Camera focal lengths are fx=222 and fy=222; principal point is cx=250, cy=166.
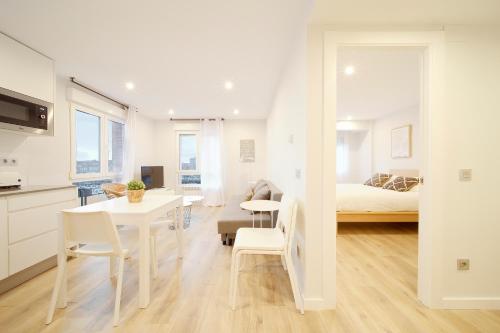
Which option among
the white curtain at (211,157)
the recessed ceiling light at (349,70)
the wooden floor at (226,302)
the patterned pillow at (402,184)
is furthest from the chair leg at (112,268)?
the patterned pillow at (402,184)

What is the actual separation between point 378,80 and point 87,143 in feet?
17.0

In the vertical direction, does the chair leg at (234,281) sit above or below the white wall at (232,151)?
below

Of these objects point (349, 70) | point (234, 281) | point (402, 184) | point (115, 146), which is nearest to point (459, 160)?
point (349, 70)

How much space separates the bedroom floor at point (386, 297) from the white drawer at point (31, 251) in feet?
9.65

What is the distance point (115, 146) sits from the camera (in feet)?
16.5

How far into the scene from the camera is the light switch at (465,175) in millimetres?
1808

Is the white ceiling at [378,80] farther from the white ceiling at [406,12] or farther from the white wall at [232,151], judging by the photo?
the white wall at [232,151]

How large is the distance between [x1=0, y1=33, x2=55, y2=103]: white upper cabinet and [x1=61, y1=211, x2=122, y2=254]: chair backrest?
6.03 ft

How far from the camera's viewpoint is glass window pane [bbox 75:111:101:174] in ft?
12.8

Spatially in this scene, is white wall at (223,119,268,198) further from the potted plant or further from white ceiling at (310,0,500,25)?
white ceiling at (310,0,500,25)

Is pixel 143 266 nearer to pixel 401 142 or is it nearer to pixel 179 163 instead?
pixel 179 163

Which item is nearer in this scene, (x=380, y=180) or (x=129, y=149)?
(x=380, y=180)

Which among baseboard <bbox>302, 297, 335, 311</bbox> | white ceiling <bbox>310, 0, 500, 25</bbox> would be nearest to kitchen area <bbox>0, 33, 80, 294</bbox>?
baseboard <bbox>302, 297, 335, 311</bbox>

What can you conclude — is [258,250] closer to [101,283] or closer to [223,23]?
[101,283]
